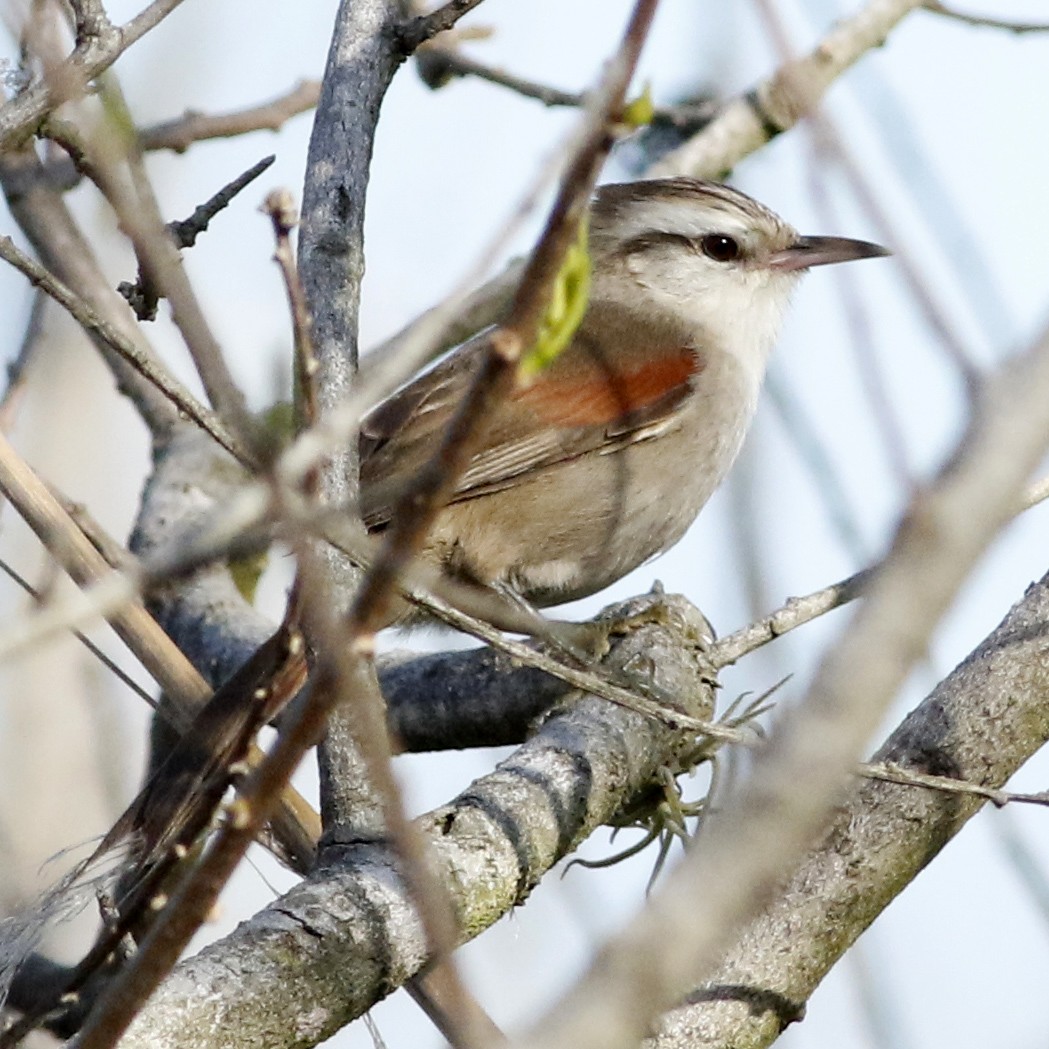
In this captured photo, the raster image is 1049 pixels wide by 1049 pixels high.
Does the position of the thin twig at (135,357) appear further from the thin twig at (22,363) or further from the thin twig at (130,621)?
the thin twig at (22,363)

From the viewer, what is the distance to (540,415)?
16.1ft

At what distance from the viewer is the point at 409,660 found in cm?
474

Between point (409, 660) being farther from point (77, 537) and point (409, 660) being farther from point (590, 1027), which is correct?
point (590, 1027)

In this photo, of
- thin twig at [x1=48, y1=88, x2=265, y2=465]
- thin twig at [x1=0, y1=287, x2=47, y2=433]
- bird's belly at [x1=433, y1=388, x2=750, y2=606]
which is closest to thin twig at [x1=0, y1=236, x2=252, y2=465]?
thin twig at [x1=48, y1=88, x2=265, y2=465]

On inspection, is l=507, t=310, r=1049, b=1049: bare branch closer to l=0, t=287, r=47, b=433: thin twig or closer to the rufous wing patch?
l=0, t=287, r=47, b=433: thin twig

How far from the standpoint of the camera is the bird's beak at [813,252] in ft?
18.2

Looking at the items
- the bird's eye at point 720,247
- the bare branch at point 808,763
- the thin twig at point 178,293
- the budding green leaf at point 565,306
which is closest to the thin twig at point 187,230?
the thin twig at point 178,293

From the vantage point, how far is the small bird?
4836mm

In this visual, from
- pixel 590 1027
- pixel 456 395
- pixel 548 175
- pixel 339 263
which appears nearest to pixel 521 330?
pixel 548 175

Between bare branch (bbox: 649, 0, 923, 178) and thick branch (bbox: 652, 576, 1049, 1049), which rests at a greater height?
bare branch (bbox: 649, 0, 923, 178)

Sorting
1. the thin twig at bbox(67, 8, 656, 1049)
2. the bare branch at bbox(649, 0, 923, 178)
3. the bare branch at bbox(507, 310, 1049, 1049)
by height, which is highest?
the bare branch at bbox(649, 0, 923, 178)

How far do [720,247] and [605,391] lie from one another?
967 mm

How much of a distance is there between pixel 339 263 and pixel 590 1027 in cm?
252

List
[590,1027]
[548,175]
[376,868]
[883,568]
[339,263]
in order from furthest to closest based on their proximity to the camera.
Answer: [339,263] < [376,868] < [548,175] < [883,568] < [590,1027]
